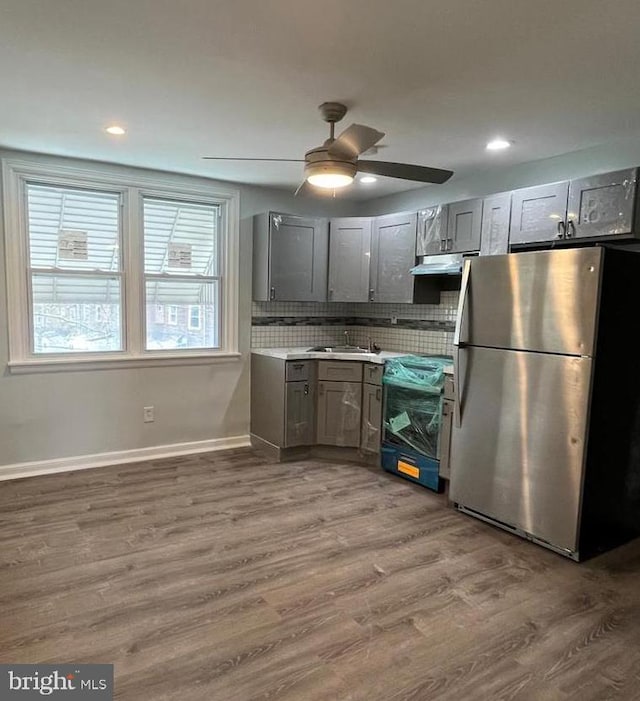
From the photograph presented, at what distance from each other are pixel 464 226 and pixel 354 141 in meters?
1.72

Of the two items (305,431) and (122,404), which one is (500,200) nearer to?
(305,431)

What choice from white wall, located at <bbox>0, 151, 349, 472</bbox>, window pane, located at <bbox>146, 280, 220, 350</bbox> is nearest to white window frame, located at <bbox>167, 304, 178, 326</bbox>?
window pane, located at <bbox>146, 280, 220, 350</bbox>

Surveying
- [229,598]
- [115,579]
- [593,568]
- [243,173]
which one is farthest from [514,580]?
[243,173]

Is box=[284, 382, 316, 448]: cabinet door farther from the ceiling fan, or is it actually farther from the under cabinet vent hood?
the ceiling fan

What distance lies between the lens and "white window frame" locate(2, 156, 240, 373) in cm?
372

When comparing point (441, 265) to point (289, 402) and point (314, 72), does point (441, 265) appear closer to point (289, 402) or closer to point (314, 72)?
point (289, 402)

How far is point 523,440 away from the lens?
9.65ft

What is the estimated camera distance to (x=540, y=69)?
2207 millimetres

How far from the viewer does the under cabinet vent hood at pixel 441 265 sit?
12.6 ft

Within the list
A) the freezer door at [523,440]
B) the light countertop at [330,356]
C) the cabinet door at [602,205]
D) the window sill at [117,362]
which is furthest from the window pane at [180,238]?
the cabinet door at [602,205]

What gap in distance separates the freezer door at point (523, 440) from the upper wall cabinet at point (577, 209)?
2.90 feet

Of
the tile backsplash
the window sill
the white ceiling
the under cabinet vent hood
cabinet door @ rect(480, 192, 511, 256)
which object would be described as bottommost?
the window sill

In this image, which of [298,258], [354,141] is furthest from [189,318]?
A: [354,141]

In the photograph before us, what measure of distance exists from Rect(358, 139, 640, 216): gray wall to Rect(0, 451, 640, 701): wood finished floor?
2396 millimetres
